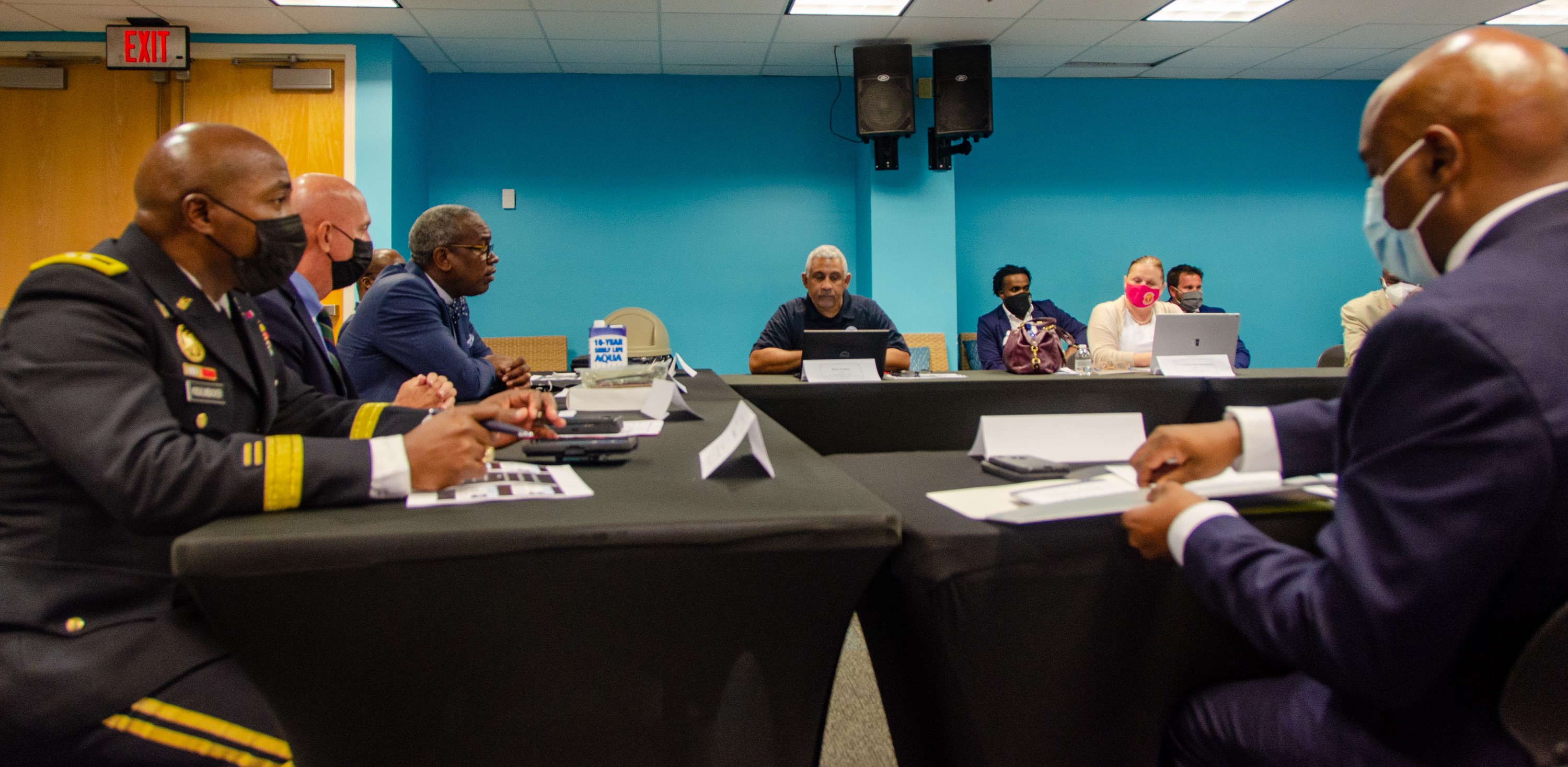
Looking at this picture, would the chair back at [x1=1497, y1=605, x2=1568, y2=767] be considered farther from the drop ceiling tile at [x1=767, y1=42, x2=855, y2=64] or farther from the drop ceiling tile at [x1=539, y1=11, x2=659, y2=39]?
the drop ceiling tile at [x1=767, y1=42, x2=855, y2=64]

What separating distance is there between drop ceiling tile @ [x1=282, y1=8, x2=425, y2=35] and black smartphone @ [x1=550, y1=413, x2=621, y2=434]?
375cm

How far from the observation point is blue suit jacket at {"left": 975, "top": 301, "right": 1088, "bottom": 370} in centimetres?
423

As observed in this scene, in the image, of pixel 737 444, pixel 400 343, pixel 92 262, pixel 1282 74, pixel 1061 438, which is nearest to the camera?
pixel 92 262

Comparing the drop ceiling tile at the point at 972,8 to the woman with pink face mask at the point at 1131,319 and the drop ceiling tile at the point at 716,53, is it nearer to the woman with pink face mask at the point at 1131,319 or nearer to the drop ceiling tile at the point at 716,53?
the drop ceiling tile at the point at 716,53

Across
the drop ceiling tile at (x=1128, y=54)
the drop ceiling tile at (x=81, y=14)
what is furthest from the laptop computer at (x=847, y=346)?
the drop ceiling tile at (x=81, y=14)

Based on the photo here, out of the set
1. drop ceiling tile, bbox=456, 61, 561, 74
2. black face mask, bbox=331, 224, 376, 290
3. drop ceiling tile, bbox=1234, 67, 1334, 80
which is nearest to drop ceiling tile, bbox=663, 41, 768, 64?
drop ceiling tile, bbox=456, 61, 561, 74

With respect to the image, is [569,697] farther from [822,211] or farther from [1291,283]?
[1291,283]

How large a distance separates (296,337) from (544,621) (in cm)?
109

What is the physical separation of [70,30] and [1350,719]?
20.2 ft

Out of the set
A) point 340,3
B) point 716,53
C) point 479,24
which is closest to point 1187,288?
A: point 716,53

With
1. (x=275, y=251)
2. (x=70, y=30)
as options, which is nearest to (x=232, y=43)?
(x=70, y=30)

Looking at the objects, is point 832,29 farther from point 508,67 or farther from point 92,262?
point 92,262

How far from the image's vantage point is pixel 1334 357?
12.2ft

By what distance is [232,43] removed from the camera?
4.49 m
